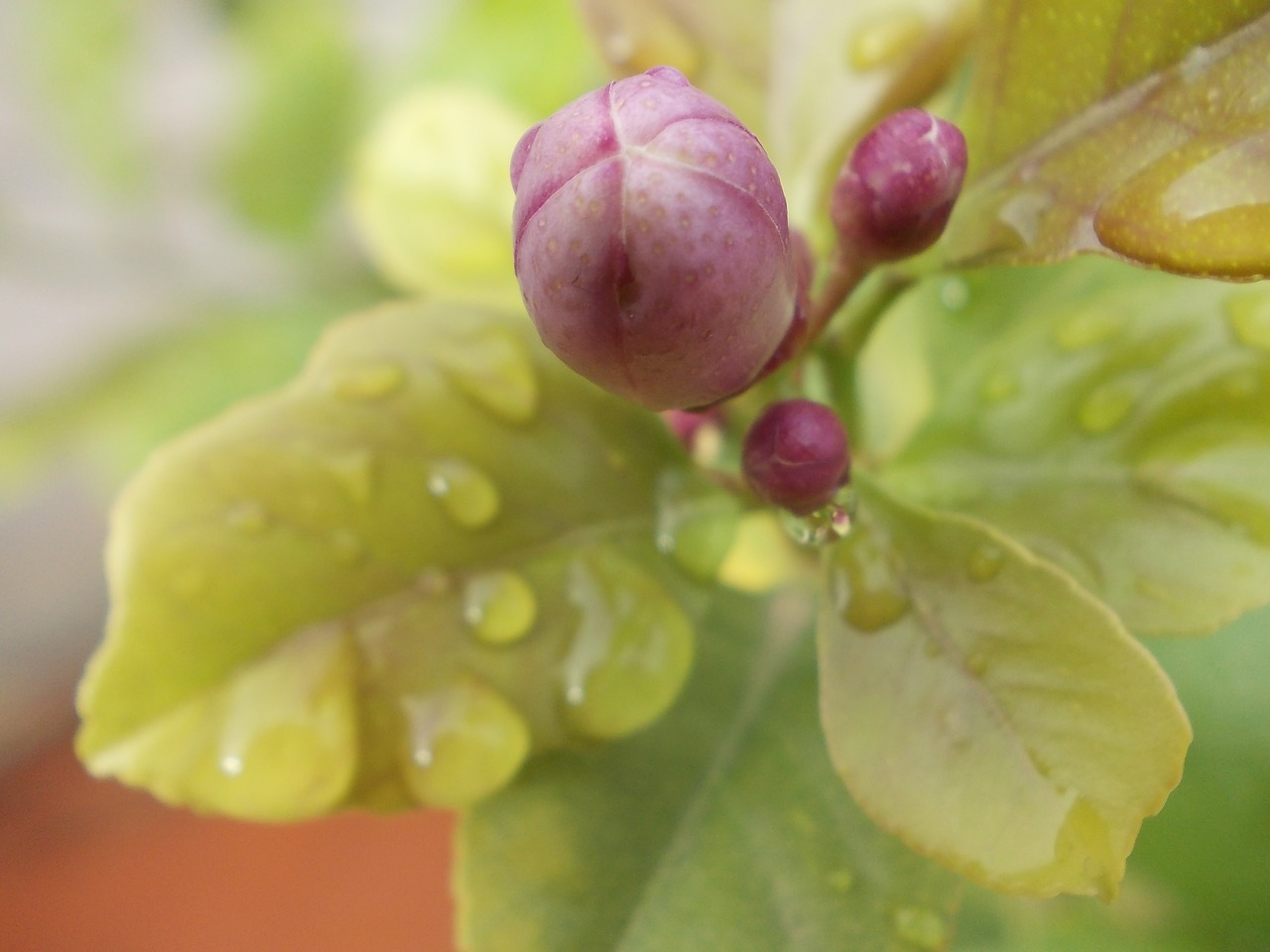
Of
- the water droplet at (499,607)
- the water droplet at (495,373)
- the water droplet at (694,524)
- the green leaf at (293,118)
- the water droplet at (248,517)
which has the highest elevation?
the water droplet at (495,373)

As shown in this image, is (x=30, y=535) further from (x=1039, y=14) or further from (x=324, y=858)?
(x=1039, y=14)

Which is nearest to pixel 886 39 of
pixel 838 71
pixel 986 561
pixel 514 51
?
pixel 838 71

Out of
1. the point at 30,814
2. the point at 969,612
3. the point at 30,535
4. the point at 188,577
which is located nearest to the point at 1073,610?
the point at 969,612

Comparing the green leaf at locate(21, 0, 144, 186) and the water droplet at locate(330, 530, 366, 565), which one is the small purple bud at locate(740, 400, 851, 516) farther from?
the green leaf at locate(21, 0, 144, 186)

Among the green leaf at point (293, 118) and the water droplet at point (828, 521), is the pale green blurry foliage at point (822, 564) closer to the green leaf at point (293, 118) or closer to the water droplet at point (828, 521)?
the water droplet at point (828, 521)

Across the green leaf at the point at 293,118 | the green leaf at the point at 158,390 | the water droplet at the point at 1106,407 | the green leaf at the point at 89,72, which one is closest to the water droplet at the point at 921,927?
the water droplet at the point at 1106,407

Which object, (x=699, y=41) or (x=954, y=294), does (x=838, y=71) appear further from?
(x=954, y=294)
